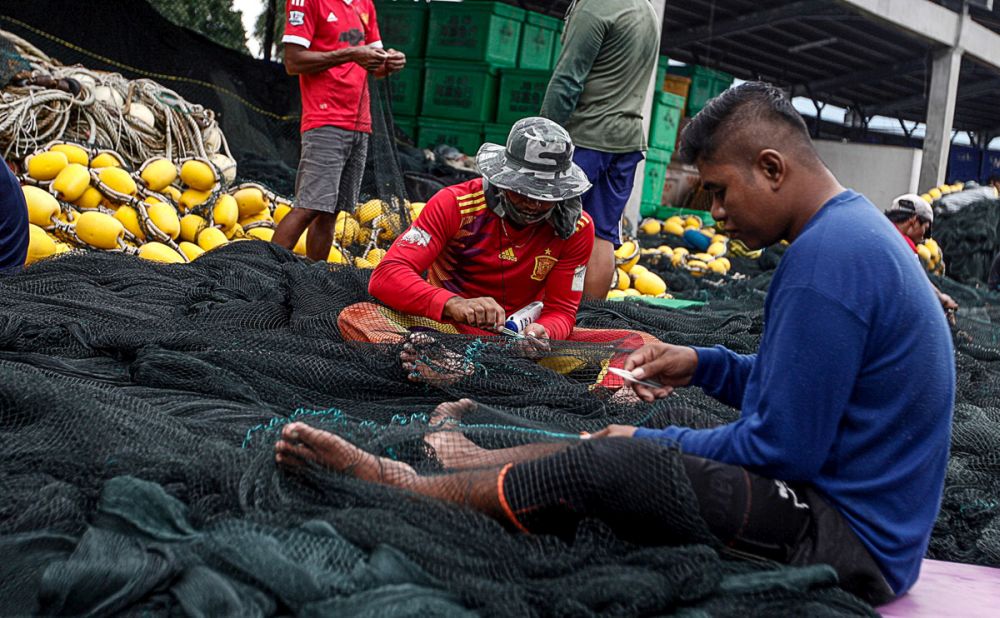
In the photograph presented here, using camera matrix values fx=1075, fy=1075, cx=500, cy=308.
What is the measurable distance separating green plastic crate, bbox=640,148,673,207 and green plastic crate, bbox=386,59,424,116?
253cm

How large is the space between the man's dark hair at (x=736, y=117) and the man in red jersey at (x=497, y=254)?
4.82 ft

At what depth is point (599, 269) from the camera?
571 centimetres

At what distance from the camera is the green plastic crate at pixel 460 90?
35.3ft

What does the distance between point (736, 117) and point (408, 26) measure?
9.17 meters

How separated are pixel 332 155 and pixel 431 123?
548 cm

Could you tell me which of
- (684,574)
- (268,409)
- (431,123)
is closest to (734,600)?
(684,574)

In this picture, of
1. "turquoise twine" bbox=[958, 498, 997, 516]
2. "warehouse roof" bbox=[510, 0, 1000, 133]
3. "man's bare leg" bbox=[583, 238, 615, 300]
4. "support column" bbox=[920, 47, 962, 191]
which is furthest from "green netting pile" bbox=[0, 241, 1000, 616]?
"support column" bbox=[920, 47, 962, 191]

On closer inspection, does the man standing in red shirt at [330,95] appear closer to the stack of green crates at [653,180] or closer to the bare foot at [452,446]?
the bare foot at [452,446]

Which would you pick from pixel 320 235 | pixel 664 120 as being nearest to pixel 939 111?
pixel 664 120

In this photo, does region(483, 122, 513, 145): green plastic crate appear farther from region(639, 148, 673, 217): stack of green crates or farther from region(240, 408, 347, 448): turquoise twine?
region(240, 408, 347, 448): turquoise twine

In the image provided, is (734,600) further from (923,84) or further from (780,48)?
(923,84)

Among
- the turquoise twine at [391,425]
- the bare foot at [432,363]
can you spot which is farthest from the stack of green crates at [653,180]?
the turquoise twine at [391,425]

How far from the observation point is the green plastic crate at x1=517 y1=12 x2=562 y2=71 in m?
11.0

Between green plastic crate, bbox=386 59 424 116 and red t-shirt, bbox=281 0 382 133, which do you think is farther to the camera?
green plastic crate, bbox=386 59 424 116
